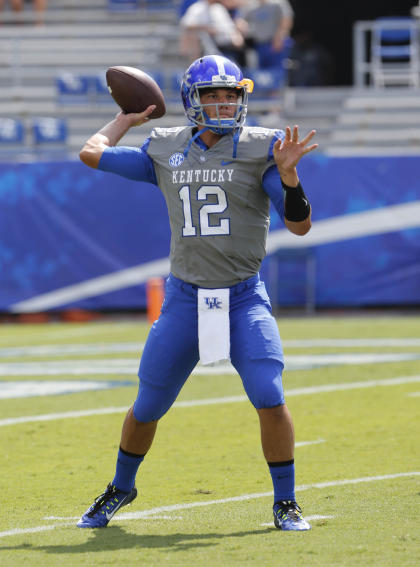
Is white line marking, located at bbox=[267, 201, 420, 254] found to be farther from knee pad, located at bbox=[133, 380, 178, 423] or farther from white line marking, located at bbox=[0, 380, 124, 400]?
knee pad, located at bbox=[133, 380, 178, 423]

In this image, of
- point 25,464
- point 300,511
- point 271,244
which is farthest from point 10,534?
point 271,244

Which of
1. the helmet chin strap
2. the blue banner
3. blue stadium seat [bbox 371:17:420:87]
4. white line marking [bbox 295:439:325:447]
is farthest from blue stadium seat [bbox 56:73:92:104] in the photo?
the helmet chin strap

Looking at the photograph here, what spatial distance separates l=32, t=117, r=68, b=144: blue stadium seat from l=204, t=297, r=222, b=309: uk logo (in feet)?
35.9

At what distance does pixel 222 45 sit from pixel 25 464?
10773 millimetres

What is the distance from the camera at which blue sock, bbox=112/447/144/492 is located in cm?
436

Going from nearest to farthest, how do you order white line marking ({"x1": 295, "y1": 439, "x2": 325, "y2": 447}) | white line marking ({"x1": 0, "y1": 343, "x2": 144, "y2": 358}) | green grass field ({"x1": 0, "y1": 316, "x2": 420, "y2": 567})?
green grass field ({"x1": 0, "y1": 316, "x2": 420, "y2": 567}) < white line marking ({"x1": 295, "y1": 439, "x2": 325, "y2": 447}) < white line marking ({"x1": 0, "y1": 343, "x2": 144, "y2": 358})

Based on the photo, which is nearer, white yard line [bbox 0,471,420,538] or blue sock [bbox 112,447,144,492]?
white yard line [bbox 0,471,420,538]

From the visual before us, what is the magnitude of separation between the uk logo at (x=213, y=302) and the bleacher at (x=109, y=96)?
33.8 ft

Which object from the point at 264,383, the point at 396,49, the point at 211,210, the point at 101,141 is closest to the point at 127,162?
the point at 101,141

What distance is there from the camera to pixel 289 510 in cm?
411

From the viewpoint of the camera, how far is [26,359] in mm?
10148

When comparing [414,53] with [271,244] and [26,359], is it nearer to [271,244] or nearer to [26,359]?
[271,244]

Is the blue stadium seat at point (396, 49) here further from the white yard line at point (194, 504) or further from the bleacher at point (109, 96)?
the white yard line at point (194, 504)

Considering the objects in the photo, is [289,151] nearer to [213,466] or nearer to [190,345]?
[190,345]
